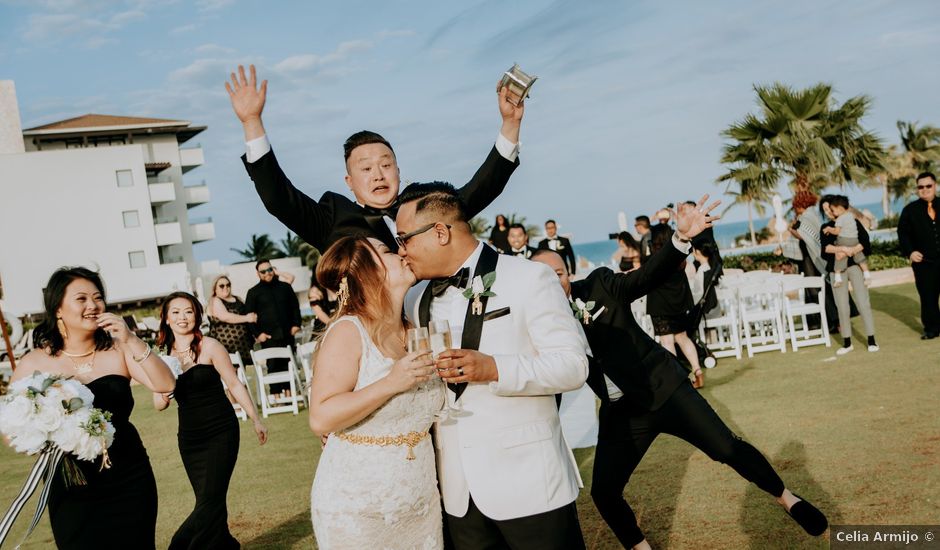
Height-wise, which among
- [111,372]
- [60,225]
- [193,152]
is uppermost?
[193,152]

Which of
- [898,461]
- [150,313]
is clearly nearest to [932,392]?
[898,461]

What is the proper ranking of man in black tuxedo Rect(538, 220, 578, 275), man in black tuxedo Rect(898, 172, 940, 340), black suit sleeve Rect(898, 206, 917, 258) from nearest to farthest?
man in black tuxedo Rect(898, 172, 940, 340) < black suit sleeve Rect(898, 206, 917, 258) < man in black tuxedo Rect(538, 220, 578, 275)

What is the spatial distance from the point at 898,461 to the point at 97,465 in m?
5.61

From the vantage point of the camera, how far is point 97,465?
15.1ft

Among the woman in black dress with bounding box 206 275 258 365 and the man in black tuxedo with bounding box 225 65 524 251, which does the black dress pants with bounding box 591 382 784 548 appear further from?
the woman in black dress with bounding box 206 275 258 365

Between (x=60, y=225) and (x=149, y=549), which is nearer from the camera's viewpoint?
(x=149, y=549)

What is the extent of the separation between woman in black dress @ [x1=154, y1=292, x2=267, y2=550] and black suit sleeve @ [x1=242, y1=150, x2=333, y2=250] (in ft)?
7.22

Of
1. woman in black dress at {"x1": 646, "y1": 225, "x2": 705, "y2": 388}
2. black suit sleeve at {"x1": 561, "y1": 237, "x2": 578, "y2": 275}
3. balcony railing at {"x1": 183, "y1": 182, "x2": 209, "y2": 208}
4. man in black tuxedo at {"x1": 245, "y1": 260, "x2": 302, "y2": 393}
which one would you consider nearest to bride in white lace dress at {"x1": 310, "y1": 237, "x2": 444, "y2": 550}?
woman in black dress at {"x1": 646, "y1": 225, "x2": 705, "y2": 388}

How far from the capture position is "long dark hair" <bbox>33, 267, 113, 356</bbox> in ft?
16.1

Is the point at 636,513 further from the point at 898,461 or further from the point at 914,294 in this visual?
the point at 914,294

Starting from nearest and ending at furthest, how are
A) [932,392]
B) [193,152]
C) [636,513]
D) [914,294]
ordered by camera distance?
[636,513] → [932,392] → [914,294] → [193,152]

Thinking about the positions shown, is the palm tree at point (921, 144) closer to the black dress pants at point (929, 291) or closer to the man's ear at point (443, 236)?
the black dress pants at point (929, 291)

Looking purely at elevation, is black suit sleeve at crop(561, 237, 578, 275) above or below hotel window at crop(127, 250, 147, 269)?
below

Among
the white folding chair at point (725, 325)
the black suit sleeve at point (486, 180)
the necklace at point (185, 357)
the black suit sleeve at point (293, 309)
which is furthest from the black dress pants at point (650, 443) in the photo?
the black suit sleeve at point (293, 309)
